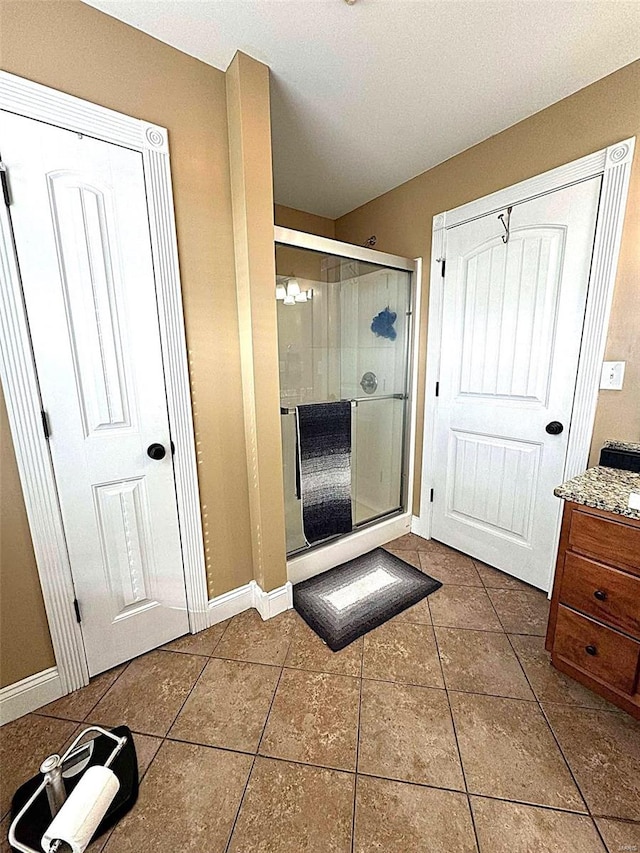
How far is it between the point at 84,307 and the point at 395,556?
215cm

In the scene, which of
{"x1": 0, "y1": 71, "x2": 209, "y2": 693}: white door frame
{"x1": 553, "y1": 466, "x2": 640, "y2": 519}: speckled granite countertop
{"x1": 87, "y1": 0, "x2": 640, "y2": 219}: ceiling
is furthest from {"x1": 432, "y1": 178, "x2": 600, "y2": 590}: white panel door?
{"x1": 0, "y1": 71, "x2": 209, "y2": 693}: white door frame

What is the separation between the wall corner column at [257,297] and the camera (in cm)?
141

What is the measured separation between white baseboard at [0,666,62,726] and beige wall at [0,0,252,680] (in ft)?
0.15

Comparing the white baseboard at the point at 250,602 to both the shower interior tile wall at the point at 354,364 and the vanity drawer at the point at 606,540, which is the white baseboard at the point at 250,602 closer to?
the shower interior tile wall at the point at 354,364

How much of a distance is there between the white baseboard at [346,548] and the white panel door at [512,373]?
35 cm

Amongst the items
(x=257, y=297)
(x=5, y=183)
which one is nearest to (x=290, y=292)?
(x=257, y=297)

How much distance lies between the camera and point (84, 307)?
1.26 m

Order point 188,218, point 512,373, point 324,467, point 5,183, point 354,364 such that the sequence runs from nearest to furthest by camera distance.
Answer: point 5,183 → point 188,218 → point 512,373 → point 324,467 → point 354,364

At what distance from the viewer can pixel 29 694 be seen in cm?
129

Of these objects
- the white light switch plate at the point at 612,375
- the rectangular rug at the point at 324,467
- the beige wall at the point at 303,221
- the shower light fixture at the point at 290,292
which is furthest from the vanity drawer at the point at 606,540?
the beige wall at the point at 303,221

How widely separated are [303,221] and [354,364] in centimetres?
139

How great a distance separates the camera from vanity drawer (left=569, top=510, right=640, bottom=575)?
1136mm

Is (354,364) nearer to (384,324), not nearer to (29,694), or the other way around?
(384,324)

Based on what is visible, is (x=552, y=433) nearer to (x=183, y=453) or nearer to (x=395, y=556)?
(x=395, y=556)
